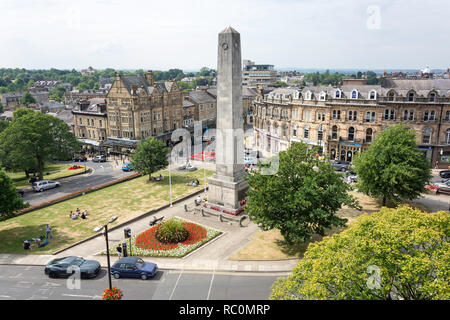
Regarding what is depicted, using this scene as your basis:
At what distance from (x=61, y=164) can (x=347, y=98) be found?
6000cm

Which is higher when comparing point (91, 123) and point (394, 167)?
point (394, 167)

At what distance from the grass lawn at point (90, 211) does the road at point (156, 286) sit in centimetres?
559

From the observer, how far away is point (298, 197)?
26.9 meters

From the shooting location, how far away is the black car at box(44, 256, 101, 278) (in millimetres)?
25578

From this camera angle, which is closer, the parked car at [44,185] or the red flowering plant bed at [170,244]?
the red flowering plant bed at [170,244]

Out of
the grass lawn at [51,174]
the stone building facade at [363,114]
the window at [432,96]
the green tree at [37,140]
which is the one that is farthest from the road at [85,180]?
the window at [432,96]

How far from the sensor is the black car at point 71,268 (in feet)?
83.9

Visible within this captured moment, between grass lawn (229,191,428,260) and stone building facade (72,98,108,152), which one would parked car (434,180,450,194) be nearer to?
grass lawn (229,191,428,260)

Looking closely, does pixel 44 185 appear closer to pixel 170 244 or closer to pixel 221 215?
pixel 170 244

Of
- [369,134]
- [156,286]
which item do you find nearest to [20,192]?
[156,286]

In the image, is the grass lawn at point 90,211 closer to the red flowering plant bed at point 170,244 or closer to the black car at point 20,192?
the red flowering plant bed at point 170,244

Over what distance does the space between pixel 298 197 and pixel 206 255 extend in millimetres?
9736
